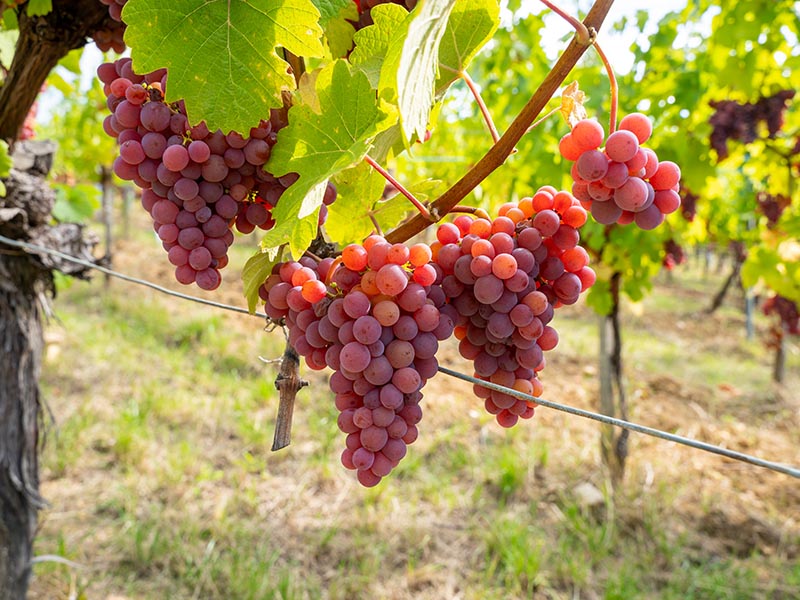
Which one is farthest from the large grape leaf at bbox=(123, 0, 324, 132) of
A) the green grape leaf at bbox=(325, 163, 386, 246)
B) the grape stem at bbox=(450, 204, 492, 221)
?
the grape stem at bbox=(450, 204, 492, 221)

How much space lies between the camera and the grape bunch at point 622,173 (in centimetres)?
59

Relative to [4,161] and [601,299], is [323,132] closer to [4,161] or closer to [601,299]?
[4,161]

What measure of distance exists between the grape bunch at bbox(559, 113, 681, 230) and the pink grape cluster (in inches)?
11.4

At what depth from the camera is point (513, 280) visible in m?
0.67

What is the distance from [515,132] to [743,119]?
2.71 meters

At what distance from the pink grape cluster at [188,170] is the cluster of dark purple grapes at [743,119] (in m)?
2.66

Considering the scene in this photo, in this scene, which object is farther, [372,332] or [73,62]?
[73,62]

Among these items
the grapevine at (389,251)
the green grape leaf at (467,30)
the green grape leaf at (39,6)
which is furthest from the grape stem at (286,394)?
the green grape leaf at (39,6)

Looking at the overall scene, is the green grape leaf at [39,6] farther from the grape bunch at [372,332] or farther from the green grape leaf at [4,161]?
the grape bunch at [372,332]

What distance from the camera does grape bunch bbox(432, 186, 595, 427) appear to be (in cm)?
67

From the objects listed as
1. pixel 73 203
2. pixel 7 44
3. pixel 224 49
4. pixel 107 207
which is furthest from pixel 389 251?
pixel 107 207

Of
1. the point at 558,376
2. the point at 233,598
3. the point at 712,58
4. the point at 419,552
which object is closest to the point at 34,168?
the point at 233,598

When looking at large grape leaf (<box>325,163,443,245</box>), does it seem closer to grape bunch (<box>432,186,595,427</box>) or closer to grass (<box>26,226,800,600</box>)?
grape bunch (<box>432,186,595,427</box>)

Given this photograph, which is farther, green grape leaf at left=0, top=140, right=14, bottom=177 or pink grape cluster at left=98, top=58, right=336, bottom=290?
green grape leaf at left=0, top=140, right=14, bottom=177
